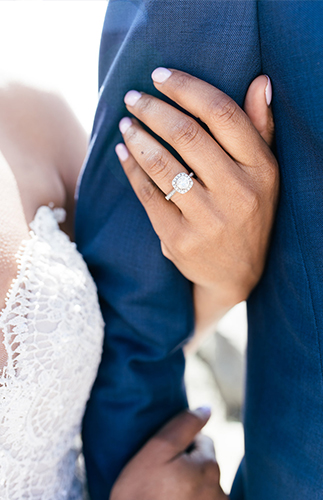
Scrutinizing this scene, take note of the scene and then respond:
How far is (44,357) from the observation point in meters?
0.66

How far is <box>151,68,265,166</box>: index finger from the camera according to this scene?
540 millimetres

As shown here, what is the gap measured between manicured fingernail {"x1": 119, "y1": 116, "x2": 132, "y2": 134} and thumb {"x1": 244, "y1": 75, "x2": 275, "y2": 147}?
0.66ft

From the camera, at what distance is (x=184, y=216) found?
24.6 inches

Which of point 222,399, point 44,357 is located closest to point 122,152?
point 44,357

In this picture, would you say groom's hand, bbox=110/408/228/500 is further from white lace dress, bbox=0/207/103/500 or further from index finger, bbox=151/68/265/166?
index finger, bbox=151/68/265/166

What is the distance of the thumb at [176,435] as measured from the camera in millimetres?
776

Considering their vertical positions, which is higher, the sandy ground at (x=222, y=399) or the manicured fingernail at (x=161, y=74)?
the manicured fingernail at (x=161, y=74)

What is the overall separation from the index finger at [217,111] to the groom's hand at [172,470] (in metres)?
0.59

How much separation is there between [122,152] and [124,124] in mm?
49

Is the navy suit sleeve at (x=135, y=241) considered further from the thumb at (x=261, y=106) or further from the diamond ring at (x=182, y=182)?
the diamond ring at (x=182, y=182)

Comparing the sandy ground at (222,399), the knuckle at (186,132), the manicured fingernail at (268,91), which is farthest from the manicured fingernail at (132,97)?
the sandy ground at (222,399)

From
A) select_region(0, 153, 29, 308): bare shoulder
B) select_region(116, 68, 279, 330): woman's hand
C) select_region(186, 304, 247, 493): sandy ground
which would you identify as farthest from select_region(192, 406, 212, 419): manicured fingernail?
select_region(186, 304, 247, 493): sandy ground

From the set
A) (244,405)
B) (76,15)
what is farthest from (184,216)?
(76,15)

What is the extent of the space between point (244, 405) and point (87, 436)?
1.22 ft
